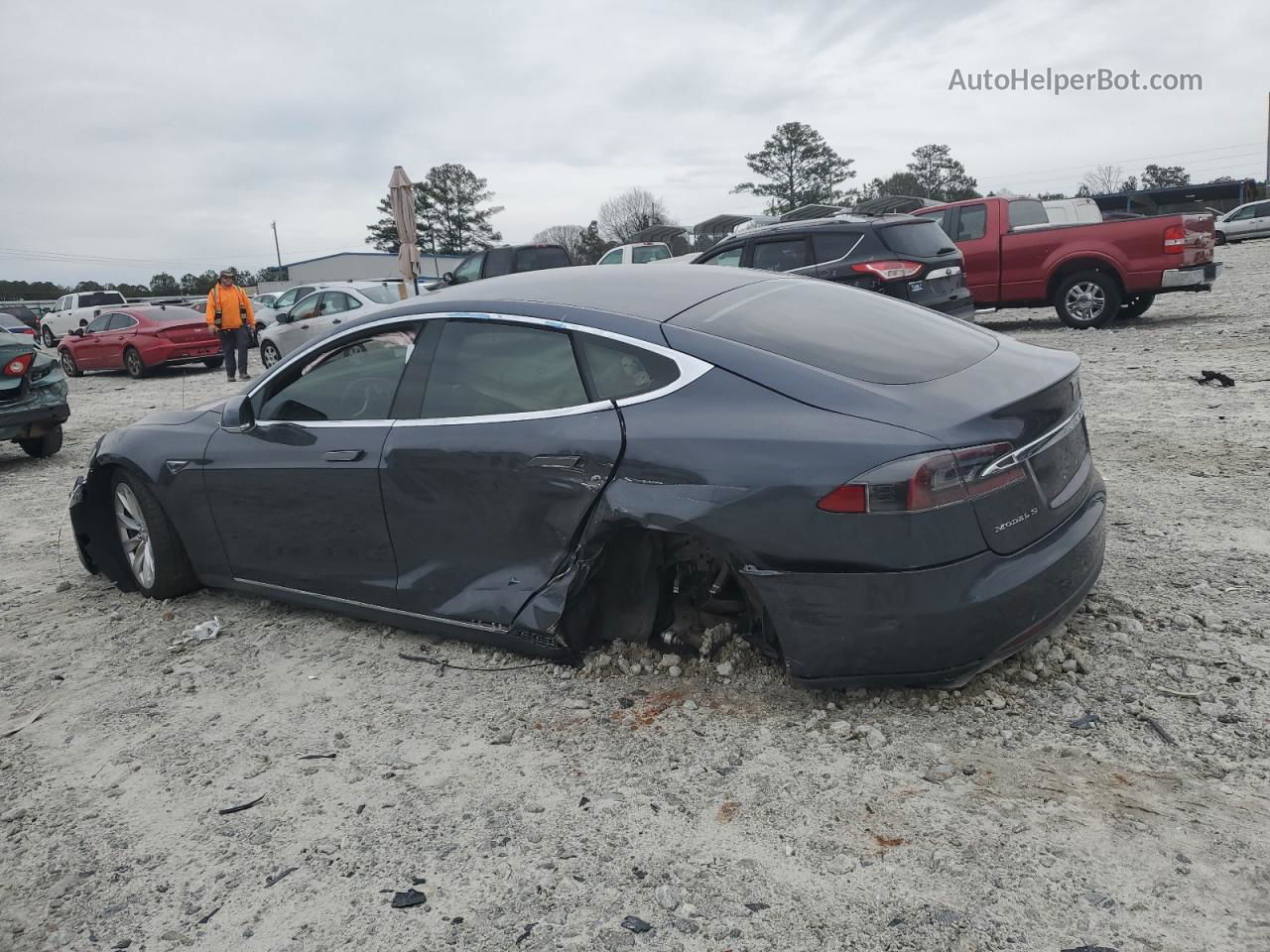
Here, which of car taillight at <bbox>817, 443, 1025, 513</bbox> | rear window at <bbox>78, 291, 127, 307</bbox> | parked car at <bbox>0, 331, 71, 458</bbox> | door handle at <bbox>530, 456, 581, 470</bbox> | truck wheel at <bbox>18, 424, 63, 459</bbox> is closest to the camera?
→ car taillight at <bbox>817, 443, 1025, 513</bbox>

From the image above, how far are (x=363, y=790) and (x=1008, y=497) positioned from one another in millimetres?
2127

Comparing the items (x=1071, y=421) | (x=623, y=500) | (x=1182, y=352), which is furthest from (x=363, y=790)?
(x=1182, y=352)

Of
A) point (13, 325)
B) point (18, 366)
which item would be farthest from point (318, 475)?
point (13, 325)

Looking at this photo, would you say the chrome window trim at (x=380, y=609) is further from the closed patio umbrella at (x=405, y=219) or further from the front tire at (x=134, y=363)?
the front tire at (x=134, y=363)

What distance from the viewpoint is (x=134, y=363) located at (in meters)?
17.8

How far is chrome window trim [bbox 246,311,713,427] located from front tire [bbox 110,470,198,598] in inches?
33.8

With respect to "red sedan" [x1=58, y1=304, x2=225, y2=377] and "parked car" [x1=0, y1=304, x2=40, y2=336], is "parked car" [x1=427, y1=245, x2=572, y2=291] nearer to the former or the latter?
"red sedan" [x1=58, y1=304, x2=225, y2=377]

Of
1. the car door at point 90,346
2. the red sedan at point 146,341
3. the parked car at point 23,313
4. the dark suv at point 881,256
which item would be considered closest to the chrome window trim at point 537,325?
the dark suv at point 881,256

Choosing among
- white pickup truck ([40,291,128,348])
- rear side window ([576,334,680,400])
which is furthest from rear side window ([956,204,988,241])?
white pickup truck ([40,291,128,348])

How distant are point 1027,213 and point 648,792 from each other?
42.8ft

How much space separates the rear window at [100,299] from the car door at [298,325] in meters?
17.8

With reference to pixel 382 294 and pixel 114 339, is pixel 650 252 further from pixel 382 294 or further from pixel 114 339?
pixel 114 339

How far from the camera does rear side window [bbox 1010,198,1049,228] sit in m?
13.2

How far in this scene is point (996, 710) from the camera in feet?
10.0
